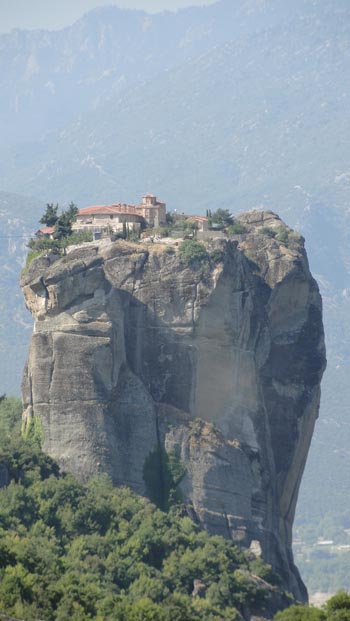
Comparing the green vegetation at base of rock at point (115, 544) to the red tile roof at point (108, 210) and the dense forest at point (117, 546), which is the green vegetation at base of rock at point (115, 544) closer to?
the dense forest at point (117, 546)

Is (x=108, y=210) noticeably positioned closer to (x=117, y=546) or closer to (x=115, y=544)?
(x=115, y=544)

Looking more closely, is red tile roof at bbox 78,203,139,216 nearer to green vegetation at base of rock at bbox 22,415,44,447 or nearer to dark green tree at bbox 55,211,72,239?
dark green tree at bbox 55,211,72,239

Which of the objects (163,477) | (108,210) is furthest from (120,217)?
(163,477)

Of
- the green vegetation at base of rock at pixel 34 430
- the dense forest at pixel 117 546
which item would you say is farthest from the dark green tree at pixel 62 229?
the green vegetation at base of rock at pixel 34 430

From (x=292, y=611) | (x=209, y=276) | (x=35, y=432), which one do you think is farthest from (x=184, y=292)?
(x=292, y=611)

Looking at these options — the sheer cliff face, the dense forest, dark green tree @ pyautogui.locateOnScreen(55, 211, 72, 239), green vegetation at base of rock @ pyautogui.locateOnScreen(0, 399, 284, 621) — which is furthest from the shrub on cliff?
the dense forest

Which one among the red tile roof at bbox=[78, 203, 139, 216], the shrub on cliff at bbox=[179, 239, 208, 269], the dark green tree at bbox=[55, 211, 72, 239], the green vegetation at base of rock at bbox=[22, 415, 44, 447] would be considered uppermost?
the red tile roof at bbox=[78, 203, 139, 216]
